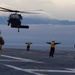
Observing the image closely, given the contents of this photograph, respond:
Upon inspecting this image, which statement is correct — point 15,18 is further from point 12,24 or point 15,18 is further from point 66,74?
point 66,74

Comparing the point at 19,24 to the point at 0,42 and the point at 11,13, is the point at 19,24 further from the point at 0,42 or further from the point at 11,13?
the point at 0,42

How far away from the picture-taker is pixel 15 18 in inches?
2522

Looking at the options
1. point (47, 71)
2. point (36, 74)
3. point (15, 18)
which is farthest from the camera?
point (15, 18)

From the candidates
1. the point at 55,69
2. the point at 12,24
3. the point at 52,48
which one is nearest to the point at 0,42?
the point at 12,24

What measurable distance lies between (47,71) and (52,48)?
15.2m

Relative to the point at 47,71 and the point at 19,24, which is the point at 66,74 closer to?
the point at 47,71

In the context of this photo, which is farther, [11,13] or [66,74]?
[11,13]

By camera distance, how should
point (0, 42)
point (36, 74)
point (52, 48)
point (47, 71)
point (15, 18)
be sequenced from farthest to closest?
1. point (15, 18)
2. point (0, 42)
3. point (52, 48)
4. point (47, 71)
5. point (36, 74)

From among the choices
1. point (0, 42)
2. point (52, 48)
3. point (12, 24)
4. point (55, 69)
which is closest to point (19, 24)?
point (12, 24)

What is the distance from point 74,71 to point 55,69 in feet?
5.09

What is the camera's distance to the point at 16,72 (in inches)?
1014

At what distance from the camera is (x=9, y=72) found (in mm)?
25906

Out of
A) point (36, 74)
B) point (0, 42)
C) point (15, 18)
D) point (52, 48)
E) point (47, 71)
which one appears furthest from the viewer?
point (15, 18)

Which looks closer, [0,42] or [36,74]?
[36,74]
